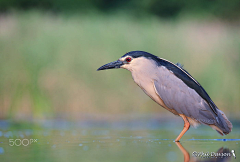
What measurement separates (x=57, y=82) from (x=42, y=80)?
40 cm

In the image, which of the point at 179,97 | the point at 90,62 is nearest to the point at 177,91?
the point at 179,97

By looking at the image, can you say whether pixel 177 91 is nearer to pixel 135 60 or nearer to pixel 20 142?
pixel 135 60

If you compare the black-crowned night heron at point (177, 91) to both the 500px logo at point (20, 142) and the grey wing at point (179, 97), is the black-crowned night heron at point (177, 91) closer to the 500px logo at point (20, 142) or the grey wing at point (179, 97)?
the grey wing at point (179, 97)

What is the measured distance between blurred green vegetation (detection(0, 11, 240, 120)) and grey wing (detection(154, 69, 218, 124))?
4.22m

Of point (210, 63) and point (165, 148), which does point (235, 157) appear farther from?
point (210, 63)

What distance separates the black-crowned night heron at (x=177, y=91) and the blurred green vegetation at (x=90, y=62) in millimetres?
4088

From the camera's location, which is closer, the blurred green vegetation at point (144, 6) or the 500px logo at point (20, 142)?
the 500px logo at point (20, 142)

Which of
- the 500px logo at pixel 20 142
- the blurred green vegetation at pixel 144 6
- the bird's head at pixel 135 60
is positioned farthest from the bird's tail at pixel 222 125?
the blurred green vegetation at pixel 144 6

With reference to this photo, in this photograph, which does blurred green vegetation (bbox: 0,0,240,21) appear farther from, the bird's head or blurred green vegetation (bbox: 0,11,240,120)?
the bird's head

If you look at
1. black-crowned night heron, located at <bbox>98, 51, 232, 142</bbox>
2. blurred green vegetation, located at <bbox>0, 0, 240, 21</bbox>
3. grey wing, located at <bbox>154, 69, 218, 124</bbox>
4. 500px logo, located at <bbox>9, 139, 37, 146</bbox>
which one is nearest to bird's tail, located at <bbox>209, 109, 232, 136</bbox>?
black-crowned night heron, located at <bbox>98, 51, 232, 142</bbox>

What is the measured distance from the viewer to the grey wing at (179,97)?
16.8 ft

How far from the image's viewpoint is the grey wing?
5.12 metres

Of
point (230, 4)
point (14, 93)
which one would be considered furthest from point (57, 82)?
point (230, 4)

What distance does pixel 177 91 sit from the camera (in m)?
5.22
